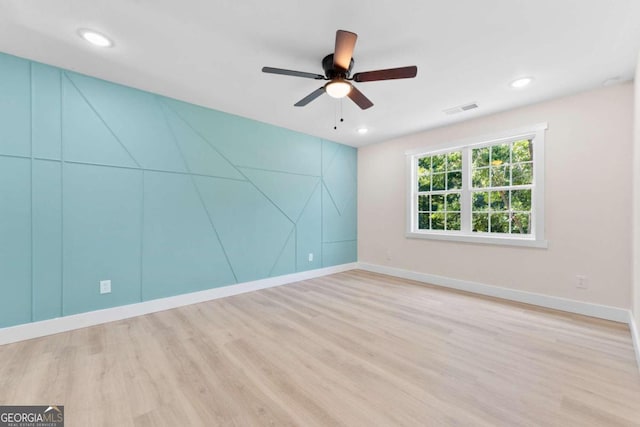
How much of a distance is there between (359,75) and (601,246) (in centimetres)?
318

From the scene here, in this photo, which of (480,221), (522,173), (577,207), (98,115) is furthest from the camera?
(480,221)

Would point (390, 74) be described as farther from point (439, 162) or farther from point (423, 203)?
point (423, 203)

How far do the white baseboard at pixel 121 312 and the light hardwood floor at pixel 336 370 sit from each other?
3.7 inches

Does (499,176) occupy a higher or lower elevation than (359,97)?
lower

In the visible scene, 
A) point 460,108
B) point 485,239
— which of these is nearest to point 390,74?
point 460,108

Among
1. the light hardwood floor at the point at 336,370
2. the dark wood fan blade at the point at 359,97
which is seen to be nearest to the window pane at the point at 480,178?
the light hardwood floor at the point at 336,370

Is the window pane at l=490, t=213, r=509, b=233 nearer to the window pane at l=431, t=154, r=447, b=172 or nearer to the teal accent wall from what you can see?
the window pane at l=431, t=154, r=447, b=172

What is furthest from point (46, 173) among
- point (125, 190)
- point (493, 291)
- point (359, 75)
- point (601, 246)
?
point (601, 246)

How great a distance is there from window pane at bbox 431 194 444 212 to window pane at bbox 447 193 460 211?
106 mm

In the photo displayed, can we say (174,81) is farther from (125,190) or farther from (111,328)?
(111,328)

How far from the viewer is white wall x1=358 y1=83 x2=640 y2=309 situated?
8.73ft

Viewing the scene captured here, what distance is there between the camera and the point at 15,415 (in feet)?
4.65

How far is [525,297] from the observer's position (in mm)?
3217

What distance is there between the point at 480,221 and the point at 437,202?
71cm
